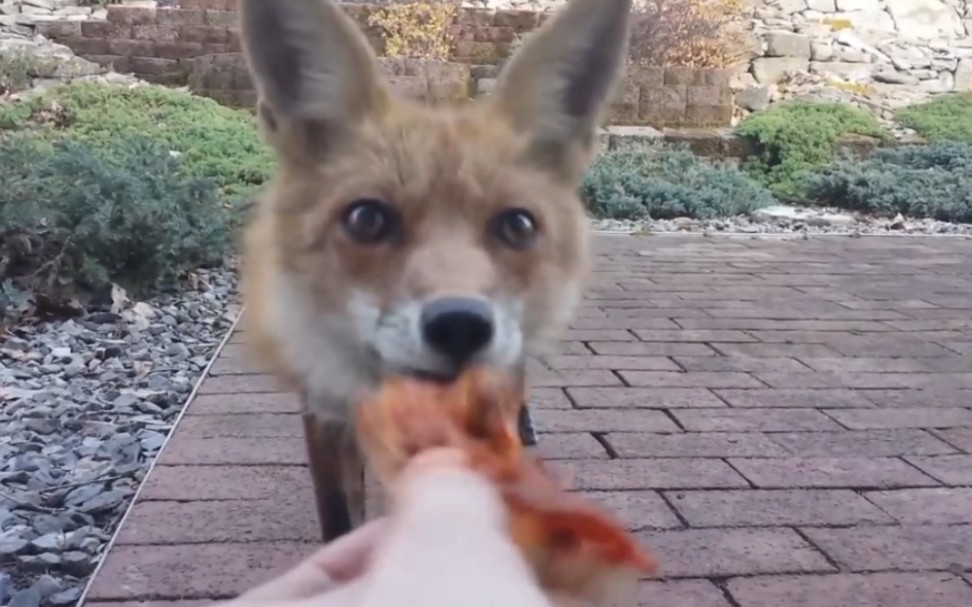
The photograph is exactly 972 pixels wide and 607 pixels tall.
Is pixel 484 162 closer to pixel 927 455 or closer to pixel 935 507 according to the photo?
pixel 935 507

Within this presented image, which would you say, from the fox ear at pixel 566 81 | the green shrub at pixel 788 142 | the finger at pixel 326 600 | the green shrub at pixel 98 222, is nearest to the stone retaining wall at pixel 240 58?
the green shrub at pixel 788 142

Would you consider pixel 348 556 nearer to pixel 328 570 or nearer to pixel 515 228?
pixel 328 570

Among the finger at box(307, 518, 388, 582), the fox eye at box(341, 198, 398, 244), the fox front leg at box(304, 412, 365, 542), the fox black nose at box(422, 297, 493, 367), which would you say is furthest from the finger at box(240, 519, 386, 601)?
the fox front leg at box(304, 412, 365, 542)

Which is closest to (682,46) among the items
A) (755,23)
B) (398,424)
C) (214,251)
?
(755,23)

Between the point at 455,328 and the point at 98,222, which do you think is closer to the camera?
the point at 455,328

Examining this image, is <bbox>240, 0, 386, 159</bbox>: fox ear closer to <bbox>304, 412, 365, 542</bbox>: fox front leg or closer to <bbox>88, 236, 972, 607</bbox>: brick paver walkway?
<bbox>304, 412, 365, 542</bbox>: fox front leg

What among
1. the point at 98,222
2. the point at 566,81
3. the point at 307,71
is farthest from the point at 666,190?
the point at 307,71
